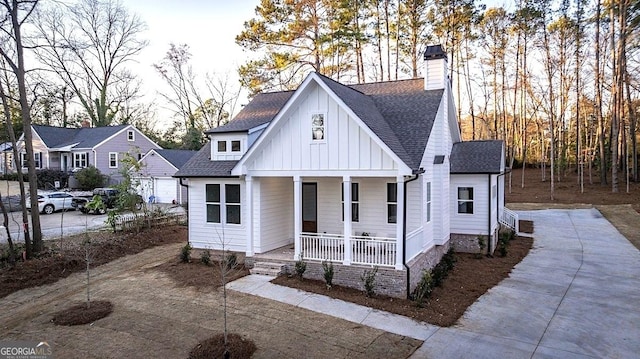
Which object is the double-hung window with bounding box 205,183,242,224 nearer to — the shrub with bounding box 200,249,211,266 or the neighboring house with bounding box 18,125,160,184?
the shrub with bounding box 200,249,211,266

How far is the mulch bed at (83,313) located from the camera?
823 centimetres

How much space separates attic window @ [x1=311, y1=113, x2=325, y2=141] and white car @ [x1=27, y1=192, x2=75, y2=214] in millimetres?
19724

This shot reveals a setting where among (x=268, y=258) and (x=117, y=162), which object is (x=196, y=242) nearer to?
(x=268, y=258)

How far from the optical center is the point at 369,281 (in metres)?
9.80

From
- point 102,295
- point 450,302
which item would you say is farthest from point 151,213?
point 450,302

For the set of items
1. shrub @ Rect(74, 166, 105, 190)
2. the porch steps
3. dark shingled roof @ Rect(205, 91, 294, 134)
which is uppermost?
dark shingled roof @ Rect(205, 91, 294, 134)

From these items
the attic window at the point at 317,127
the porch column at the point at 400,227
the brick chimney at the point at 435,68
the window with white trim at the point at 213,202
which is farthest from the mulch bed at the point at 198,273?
the brick chimney at the point at 435,68

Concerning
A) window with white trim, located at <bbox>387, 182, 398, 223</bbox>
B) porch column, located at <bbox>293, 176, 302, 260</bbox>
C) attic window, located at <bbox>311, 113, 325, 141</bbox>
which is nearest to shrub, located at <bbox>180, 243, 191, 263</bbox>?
porch column, located at <bbox>293, 176, 302, 260</bbox>

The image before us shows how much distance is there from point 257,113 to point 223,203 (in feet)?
13.0

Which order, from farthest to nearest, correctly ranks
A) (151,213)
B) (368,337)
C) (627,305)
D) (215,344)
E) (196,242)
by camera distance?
(151,213) → (196,242) → (627,305) → (368,337) → (215,344)

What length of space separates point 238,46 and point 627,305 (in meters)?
24.0

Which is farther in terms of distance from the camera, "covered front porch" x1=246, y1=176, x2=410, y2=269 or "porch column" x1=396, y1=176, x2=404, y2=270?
"covered front porch" x1=246, y1=176, x2=410, y2=269

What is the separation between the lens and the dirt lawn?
22.9 ft

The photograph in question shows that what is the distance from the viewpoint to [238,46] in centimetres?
2569
